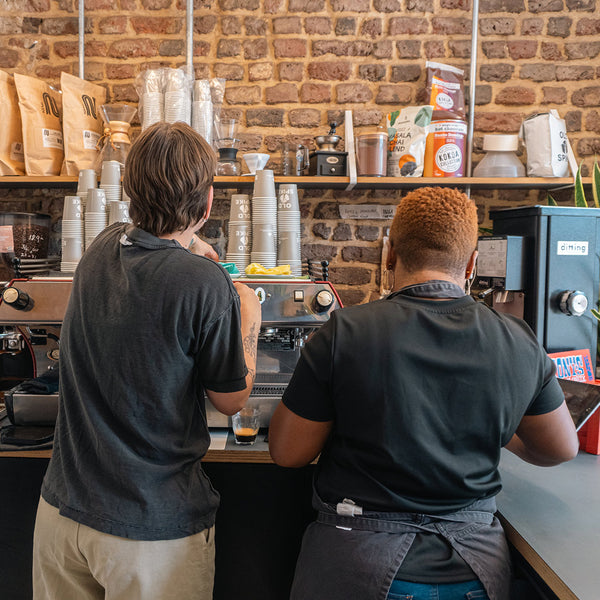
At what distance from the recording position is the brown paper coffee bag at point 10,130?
2123 millimetres

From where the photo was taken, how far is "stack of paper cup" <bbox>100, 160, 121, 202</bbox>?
1.98m

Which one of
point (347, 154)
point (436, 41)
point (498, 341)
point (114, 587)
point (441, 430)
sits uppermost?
point (436, 41)

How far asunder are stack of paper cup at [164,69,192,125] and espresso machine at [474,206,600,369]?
124 centimetres

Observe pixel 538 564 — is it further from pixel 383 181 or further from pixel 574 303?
pixel 383 181

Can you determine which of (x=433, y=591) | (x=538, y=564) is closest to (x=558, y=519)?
(x=538, y=564)

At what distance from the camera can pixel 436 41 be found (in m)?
2.36

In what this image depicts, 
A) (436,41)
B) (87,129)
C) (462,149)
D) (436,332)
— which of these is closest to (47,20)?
(87,129)

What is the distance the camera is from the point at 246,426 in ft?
4.90

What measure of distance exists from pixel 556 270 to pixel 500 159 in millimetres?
672

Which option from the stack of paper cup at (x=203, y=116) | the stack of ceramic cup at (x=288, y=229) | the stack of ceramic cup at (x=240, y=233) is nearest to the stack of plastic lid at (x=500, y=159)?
the stack of ceramic cup at (x=288, y=229)

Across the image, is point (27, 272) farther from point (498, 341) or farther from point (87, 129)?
point (498, 341)

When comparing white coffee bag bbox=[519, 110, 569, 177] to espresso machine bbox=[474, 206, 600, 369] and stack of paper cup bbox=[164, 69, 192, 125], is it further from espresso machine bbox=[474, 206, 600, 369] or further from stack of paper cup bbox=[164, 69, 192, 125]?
stack of paper cup bbox=[164, 69, 192, 125]

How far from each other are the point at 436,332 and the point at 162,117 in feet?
5.10

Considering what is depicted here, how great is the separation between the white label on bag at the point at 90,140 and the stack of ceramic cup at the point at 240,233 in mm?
667
